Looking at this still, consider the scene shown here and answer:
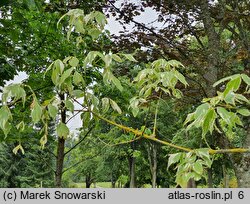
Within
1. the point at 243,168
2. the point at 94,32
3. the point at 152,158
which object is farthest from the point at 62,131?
the point at 152,158

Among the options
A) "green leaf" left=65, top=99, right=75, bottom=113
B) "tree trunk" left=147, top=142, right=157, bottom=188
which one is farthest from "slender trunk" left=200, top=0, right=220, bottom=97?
"tree trunk" left=147, top=142, right=157, bottom=188

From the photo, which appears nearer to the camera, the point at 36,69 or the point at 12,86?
the point at 12,86

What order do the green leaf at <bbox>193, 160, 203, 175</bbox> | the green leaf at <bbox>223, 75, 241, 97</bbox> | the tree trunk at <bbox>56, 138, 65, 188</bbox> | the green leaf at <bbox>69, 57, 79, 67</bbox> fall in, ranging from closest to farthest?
the green leaf at <bbox>223, 75, 241, 97</bbox>
the green leaf at <bbox>193, 160, 203, 175</bbox>
the green leaf at <bbox>69, 57, 79, 67</bbox>
the tree trunk at <bbox>56, 138, 65, 188</bbox>

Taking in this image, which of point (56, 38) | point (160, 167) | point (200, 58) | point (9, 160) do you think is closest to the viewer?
point (56, 38)

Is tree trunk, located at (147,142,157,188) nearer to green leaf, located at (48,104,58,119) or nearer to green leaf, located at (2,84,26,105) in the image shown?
green leaf, located at (48,104,58,119)

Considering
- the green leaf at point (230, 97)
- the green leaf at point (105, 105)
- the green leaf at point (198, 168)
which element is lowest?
the green leaf at point (198, 168)

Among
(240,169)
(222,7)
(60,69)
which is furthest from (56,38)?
(60,69)

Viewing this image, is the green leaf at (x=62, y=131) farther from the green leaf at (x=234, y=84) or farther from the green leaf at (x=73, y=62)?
the green leaf at (x=234, y=84)

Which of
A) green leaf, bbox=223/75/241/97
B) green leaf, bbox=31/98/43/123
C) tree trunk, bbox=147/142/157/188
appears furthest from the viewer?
tree trunk, bbox=147/142/157/188

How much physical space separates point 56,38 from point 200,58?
2771mm

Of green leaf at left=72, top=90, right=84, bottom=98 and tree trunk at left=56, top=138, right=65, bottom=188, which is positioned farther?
tree trunk at left=56, top=138, right=65, bottom=188

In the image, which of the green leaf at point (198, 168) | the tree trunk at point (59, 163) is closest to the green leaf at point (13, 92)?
the green leaf at point (198, 168)
